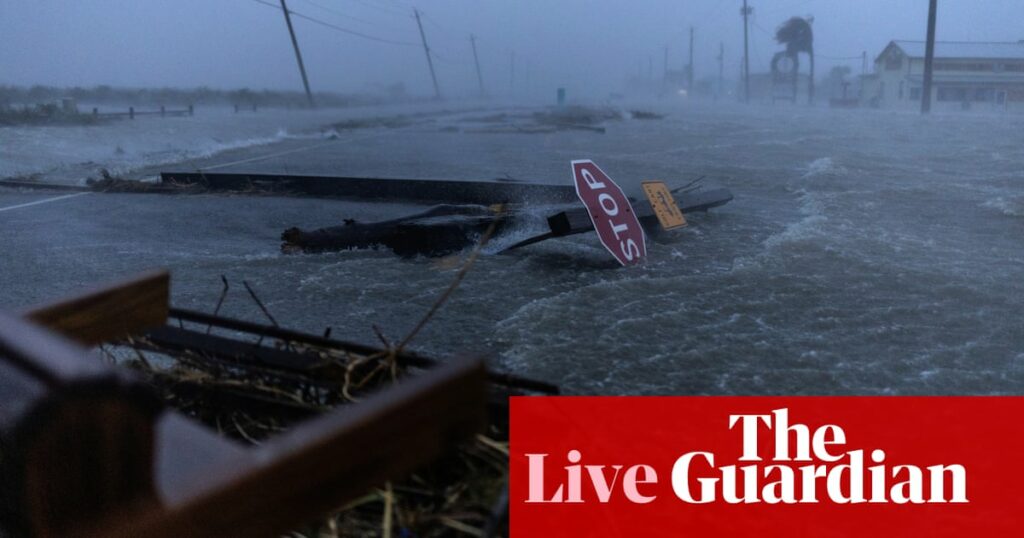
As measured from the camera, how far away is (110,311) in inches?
76.0

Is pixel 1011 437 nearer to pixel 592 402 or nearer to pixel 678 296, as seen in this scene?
pixel 592 402

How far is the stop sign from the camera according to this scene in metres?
6.39

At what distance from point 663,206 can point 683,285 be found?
2203mm

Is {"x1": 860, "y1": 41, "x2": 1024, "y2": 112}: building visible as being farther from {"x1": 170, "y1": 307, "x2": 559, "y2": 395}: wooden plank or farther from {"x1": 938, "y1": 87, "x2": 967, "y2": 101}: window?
{"x1": 170, "y1": 307, "x2": 559, "y2": 395}: wooden plank

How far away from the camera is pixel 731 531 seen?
7.77ft

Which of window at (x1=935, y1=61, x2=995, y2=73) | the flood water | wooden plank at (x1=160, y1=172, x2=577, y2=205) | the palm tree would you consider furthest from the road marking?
the palm tree

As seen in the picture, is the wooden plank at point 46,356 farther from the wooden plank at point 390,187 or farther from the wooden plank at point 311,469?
the wooden plank at point 390,187

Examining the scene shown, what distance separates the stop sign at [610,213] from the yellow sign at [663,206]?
3.01ft

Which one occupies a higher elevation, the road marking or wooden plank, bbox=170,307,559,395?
wooden plank, bbox=170,307,559,395

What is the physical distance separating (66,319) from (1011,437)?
11.3 ft

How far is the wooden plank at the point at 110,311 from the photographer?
1.79 m

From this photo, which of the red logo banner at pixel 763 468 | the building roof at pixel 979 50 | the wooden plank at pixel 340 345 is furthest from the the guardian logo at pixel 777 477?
the building roof at pixel 979 50

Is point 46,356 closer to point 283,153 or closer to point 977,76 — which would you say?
point 283,153

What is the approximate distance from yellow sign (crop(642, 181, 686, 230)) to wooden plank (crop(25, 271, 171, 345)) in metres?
6.47
